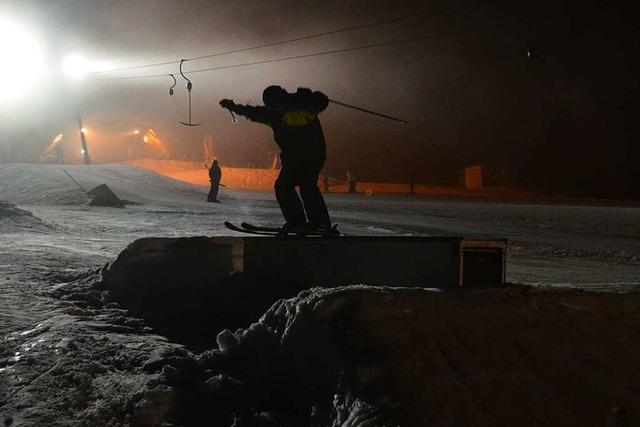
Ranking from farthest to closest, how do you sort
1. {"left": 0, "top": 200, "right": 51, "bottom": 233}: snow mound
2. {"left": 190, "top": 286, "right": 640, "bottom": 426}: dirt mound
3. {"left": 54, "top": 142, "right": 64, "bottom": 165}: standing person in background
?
{"left": 54, "top": 142, "right": 64, "bottom": 165}: standing person in background, {"left": 0, "top": 200, "right": 51, "bottom": 233}: snow mound, {"left": 190, "top": 286, "right": 640, "bottom": 426}: dirt mound

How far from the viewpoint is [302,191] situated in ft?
18.8

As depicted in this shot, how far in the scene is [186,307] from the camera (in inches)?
191

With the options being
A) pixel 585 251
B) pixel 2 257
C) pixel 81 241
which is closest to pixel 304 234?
pixel 2 257

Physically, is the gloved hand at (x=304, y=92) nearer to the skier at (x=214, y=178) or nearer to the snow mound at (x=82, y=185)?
the snow mound at (x=82, y=185)

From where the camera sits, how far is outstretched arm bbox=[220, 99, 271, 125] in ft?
18.4

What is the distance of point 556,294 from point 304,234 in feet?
8.30

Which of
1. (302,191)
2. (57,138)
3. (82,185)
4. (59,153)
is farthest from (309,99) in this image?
(57,138)

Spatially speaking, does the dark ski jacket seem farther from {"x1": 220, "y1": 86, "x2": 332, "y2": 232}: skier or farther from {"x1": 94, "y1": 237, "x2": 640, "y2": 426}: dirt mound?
{"x1": 94, "y1": 237, "x2": 640, "y2": 426}: dirt mound

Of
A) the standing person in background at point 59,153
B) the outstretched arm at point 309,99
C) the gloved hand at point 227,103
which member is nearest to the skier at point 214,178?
the gloved hand at point 227,103

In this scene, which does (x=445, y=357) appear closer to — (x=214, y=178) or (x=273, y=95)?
(x=273, y=95)

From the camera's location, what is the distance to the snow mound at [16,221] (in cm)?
1034

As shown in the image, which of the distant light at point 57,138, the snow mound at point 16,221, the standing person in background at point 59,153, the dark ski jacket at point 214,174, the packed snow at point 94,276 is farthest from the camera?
the distant light at point 57,138

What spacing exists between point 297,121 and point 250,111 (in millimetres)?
516

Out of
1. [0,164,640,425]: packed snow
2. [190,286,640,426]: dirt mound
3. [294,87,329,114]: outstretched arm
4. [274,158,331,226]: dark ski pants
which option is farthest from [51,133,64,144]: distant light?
[190,286,640,426]: dirt mound
